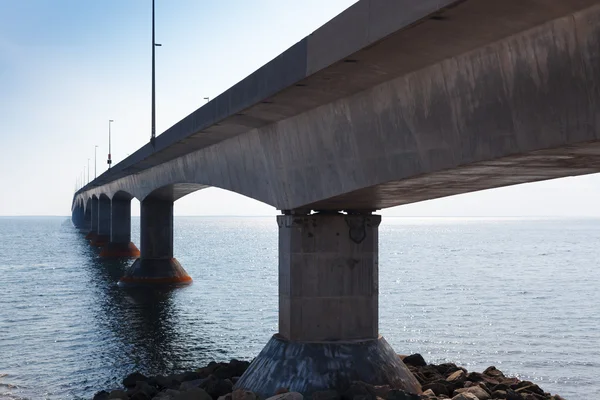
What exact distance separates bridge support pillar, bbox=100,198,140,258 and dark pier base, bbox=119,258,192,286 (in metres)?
24.2

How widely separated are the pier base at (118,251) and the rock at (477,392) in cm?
5879

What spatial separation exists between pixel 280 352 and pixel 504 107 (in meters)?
9.37

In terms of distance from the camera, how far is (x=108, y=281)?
162 ft

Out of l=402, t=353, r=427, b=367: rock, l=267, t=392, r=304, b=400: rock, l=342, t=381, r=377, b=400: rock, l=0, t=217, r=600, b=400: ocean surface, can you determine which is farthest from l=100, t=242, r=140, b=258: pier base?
l=342, t=381, r=377, b=400: rock

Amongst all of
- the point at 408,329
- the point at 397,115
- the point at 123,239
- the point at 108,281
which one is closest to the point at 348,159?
the point at 397,115

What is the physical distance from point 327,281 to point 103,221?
82159 mm

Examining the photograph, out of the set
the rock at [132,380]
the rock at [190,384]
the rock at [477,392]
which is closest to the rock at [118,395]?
the rock at [190,384]

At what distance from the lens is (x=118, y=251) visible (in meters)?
70.8

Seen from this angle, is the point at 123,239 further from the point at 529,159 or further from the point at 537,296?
the point at 529,159

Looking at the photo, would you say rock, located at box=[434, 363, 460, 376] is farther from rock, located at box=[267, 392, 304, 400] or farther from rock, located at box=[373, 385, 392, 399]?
rock, located at box=[267, 392, 304, 400]

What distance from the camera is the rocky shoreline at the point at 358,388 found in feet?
47.6

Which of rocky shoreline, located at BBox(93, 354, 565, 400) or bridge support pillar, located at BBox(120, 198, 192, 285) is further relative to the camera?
bridge support pillar, located at BBox(120, 198, 192, 285)

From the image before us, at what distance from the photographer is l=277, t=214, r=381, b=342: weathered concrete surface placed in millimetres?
16531

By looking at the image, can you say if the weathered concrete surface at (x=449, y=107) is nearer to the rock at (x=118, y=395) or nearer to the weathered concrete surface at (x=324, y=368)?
the weathered concrete surface at (x=324, y=368)
